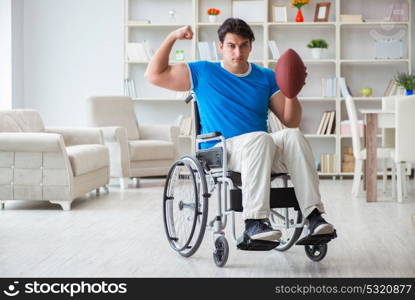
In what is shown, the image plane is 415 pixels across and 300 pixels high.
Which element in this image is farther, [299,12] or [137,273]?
[299,12]

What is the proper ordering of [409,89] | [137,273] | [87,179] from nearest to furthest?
[137,273], [87,179], [409,89]

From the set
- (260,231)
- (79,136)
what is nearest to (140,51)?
(79,136)

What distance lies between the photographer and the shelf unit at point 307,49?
7742mm

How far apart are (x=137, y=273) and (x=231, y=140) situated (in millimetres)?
652

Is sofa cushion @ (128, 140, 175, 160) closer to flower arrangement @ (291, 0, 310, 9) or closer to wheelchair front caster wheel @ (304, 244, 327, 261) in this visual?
flower arrangement @ (291, 0, 310, 9)

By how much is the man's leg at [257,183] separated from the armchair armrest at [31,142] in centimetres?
226

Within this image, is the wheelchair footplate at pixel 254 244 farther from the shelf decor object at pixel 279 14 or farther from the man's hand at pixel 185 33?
the shelf decor object at pixel 279 14

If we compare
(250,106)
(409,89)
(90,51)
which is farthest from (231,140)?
(90,51)

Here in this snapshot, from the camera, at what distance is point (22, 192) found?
16.2ft

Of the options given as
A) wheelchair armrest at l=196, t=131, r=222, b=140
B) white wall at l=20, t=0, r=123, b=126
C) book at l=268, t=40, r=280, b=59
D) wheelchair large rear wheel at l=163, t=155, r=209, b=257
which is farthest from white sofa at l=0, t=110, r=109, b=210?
book at l=268, t=40, r=280, b=59

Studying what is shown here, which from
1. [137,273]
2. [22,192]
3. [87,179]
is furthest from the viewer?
[87,179]

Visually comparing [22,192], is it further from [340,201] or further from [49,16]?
[49,16]

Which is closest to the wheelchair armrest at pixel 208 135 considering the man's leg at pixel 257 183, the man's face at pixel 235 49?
the man's leg at pixel 257 183

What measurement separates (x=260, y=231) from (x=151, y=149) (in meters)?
4.01
